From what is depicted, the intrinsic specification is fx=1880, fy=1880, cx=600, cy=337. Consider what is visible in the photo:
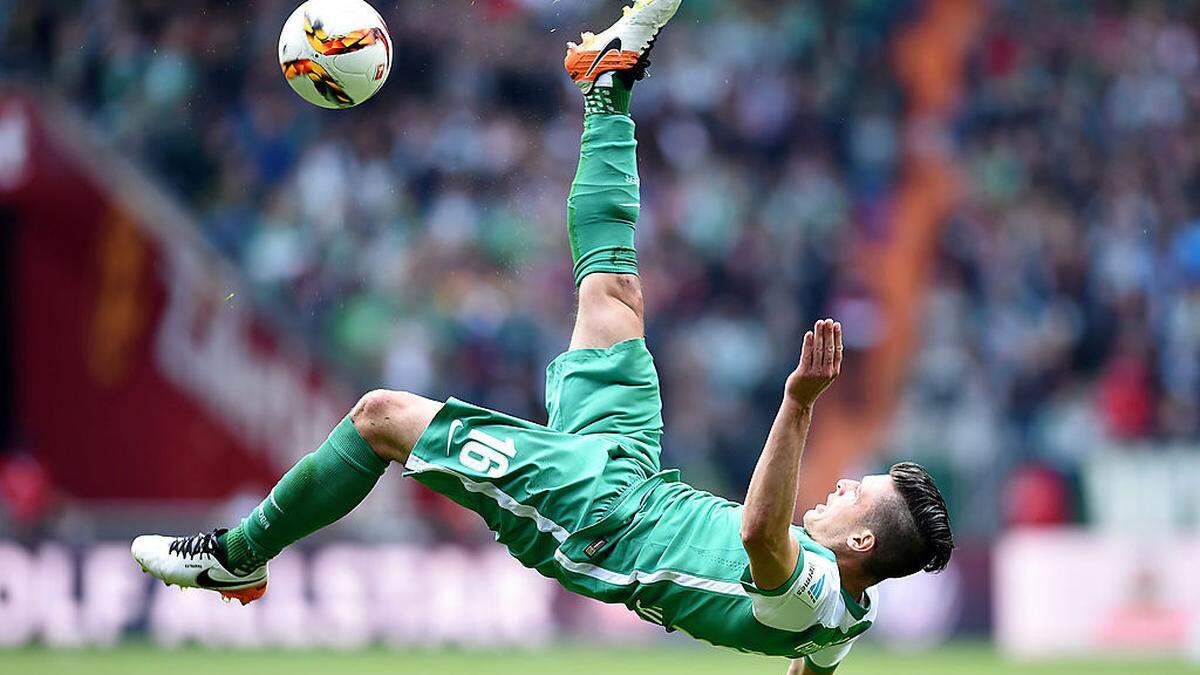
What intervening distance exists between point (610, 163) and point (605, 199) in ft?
0.49

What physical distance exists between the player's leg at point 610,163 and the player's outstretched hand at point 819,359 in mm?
1492

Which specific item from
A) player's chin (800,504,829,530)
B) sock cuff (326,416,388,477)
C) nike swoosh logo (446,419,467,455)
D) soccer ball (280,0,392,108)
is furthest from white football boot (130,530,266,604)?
player's chin (800,504,829,530)

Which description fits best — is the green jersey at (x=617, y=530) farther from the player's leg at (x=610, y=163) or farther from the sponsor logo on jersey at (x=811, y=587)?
the player's leg at (x=610, y=163)

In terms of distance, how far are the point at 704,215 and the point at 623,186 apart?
31.7ft

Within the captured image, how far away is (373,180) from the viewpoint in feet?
50.8

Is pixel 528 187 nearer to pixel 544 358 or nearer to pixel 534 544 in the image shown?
pixel 544 358

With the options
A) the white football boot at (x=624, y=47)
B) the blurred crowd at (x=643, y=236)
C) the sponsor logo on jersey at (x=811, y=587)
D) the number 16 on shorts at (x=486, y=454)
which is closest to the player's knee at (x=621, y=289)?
the white football boot at (x=624, y=47)

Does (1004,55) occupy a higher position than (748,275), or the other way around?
(1004,55)

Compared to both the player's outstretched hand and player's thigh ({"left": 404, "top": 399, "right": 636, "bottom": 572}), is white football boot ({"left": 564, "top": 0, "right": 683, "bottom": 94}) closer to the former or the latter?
player's thigh ({"left": 404, "top": 399, "right": 636, "bottom": 572})

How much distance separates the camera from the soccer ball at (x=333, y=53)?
7.20m

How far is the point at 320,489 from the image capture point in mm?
6449

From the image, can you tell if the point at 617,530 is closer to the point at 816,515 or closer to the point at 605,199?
the point at 816,515

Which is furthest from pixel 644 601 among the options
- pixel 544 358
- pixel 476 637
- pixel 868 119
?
pixel 868 119

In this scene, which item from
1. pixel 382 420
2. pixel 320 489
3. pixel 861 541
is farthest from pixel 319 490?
pixel 861 541
